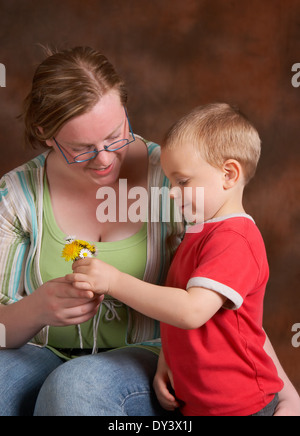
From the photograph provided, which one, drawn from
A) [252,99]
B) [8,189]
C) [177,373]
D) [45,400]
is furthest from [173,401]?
[252,99]

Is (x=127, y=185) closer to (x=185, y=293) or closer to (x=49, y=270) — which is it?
→ (x=49, y=270)

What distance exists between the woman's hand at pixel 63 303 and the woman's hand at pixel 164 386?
21 cm

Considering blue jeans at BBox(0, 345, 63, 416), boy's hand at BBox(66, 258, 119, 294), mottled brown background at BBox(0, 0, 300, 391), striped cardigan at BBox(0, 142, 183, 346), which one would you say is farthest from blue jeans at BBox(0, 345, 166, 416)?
mottled brown background at BBox(0, 0, 300, 391)

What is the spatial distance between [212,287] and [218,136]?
0.35 metres

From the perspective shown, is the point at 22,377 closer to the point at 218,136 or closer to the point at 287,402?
the point at 287,402

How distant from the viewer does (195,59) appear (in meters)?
2.23

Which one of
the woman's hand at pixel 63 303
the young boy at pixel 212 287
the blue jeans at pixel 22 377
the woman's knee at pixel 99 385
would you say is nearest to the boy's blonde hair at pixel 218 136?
the young boy at pixel 212 287

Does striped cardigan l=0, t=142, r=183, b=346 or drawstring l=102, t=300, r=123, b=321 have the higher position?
striped cardigan l=0, t=142, r=183, b=346

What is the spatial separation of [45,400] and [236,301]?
480 mm

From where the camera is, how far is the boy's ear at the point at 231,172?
1.41m

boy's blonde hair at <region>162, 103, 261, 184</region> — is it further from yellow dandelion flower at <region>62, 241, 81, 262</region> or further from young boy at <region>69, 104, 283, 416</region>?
yellow dandelion flower at <region>62, 241, 81, 262</region>

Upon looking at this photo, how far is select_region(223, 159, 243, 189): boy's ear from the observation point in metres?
1.41

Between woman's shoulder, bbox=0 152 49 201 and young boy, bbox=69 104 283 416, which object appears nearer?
young boy, bbox=69 104 283 416

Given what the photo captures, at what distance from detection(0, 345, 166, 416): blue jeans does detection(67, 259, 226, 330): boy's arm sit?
232 mm
